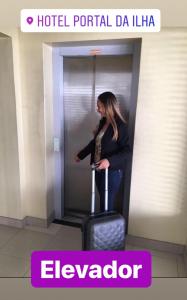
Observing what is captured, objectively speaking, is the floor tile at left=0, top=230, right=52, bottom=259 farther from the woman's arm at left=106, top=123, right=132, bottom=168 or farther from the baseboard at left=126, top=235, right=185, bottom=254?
the woman's arm at left=106, top=123, right=132, bottom=168

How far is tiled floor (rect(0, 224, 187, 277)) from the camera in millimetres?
1854

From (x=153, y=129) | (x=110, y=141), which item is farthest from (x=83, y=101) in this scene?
(x=153, y=129)

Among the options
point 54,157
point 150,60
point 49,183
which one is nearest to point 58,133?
point 54,157

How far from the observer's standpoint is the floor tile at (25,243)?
2045mm

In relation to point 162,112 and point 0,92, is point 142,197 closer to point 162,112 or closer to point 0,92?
point 162,112

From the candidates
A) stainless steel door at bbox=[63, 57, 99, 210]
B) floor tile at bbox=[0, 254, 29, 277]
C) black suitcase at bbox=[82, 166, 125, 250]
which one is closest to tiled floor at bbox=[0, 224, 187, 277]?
floor tile at bbox=[0, 254, 29, 277]

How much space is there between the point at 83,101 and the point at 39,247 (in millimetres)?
1416

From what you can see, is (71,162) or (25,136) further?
(71,162)

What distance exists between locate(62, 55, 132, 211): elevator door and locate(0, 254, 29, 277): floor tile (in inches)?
32.3

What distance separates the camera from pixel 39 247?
2.11m

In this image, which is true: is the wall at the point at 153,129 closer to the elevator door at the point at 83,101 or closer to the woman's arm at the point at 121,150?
the woman's arm at the point at 121,150

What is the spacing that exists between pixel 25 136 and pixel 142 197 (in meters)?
1.22

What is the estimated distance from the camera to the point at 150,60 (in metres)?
1.77

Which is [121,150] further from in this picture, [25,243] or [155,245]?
[25,243]
